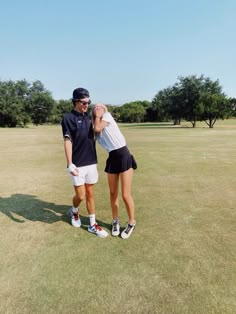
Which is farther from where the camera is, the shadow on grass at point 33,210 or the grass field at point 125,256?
the shadow on grass at point 33,210

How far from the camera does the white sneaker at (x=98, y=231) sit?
3.59 metres

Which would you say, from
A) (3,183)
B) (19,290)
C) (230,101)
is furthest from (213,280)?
(230,101)

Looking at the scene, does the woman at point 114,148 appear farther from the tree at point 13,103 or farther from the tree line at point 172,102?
the tree at point 13,103

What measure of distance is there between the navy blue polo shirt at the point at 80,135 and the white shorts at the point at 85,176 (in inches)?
2.4

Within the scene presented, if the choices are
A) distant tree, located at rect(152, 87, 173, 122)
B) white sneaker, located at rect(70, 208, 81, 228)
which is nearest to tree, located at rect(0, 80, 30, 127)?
distant tree, located at rect(152, 87, 173, 122)

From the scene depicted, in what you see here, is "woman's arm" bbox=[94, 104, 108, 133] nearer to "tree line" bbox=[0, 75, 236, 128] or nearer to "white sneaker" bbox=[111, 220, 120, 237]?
"white sneaker" bbox=[111, 220, 120, 237]

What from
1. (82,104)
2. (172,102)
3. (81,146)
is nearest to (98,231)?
(81,146)

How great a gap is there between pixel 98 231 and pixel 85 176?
813 mm

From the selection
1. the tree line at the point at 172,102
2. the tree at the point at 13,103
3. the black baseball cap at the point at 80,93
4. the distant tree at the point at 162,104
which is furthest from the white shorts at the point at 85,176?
the tree at the point at 13,103

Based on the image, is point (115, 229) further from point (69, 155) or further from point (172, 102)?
point (172, 102)

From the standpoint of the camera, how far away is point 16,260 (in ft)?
9.91

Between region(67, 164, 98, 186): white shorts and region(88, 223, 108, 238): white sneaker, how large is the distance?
2.19 feet

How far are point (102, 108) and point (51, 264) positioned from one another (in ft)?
6.51

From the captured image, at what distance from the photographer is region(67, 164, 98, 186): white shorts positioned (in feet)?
11.6
